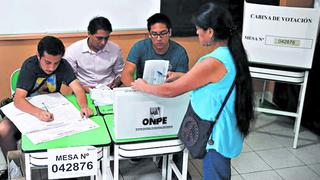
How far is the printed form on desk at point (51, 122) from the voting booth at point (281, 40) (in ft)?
5.42

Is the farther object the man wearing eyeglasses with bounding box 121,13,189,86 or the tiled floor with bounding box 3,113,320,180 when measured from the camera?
the tiled floor with bounding box 3,113,320,180

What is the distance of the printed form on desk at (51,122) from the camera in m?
2.08

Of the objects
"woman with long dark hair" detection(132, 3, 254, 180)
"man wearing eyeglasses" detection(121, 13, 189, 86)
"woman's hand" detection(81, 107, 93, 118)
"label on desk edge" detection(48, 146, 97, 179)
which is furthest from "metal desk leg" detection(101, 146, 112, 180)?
"man wearing eyeglasses" detection(121, 13, 189, 86)

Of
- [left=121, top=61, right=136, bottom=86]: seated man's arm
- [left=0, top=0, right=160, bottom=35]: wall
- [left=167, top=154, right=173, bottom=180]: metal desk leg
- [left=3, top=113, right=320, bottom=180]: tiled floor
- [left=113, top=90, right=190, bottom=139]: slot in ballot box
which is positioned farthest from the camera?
[left=0, top=0, right=160, bottom=35]: wall

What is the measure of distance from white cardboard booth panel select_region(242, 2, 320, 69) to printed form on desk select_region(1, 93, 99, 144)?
1.65m

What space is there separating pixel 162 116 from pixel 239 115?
0.40 meters

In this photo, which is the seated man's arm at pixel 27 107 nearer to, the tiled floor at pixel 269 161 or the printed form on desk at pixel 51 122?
the printed form on desk at pixel 51 122

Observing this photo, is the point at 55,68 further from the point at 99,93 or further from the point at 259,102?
the point at 259,102

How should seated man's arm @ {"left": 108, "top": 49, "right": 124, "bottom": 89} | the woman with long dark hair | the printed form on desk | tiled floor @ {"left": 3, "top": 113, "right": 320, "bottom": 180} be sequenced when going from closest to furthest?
the woman with long dark hair, the printed form on desk, tiled floor @ {"left": 3, "top": 113, "right": 320, "bottom": 180}, seated man's arm @ {"left": 108, "top": 49, "right": 124, "bottom": 89}

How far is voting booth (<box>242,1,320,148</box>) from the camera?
314 centimetres

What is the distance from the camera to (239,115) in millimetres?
1961

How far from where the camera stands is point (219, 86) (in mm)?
1903

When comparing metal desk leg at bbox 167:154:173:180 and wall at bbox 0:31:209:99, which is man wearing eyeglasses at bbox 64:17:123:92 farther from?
metal desk leg at bbox 167:154:173:180

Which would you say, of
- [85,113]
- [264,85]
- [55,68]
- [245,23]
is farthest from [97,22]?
[264,85]
